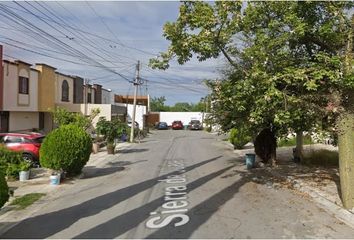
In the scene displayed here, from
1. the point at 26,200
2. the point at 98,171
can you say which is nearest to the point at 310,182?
the point at 26,200

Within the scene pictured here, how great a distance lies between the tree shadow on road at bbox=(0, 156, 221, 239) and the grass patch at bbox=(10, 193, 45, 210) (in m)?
1.37

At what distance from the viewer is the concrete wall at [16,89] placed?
30.0m

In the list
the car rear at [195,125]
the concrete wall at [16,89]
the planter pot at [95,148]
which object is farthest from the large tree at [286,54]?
the car rear at [195,125]

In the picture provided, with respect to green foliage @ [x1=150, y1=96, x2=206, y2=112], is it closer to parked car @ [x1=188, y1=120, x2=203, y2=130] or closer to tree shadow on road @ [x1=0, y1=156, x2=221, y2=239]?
parked car @ [x1=188, y1=120, x2=203, y2=130]

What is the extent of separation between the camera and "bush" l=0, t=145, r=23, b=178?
16672 millimetres

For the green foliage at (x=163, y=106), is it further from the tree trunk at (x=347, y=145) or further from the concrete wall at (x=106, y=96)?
the tree trunk at (x=347, y=145)

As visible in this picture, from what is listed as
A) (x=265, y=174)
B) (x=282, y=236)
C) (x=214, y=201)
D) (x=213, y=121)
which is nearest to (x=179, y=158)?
(x=213, y=121)

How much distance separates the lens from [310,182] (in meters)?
15.0

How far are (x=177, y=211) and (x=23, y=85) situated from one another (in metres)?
25.2

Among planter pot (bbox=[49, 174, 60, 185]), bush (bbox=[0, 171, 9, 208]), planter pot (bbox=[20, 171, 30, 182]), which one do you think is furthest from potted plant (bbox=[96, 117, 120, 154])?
bush (bbox=[0, 171, 9, 208])

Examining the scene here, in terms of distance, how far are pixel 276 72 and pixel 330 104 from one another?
1.52 m

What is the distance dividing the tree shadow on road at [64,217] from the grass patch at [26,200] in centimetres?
137

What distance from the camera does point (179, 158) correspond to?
24.6 metres

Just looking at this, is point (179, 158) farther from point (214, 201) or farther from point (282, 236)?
point (282, 236)
